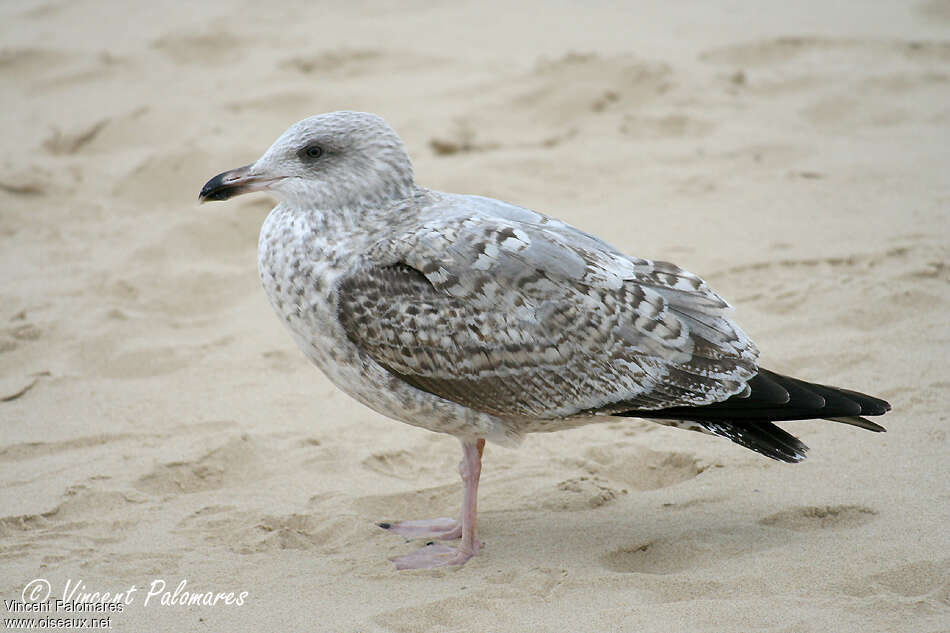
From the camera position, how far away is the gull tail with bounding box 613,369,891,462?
3.81m

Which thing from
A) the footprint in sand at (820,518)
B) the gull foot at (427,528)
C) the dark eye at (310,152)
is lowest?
the gull foot at (427,528)

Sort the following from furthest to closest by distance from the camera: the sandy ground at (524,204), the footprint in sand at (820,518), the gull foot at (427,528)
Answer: the gull foot at (427,528), the footprint in sand at (820,518), the sandy ground at (524,204)

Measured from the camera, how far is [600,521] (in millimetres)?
4195

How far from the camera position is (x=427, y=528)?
430cm

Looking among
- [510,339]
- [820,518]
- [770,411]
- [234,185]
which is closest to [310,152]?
[234,185]

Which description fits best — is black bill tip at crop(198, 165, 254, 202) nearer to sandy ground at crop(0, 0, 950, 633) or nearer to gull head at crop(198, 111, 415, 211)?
gull head at crop(198, 111, 415, 211)

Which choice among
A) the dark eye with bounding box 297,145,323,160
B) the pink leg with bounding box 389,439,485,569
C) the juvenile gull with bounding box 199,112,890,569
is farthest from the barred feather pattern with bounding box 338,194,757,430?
the dark eye with bounding box 297,145,323,160

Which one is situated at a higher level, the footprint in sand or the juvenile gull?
the juvenile gull

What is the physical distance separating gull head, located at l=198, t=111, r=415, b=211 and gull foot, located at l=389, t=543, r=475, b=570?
134cm

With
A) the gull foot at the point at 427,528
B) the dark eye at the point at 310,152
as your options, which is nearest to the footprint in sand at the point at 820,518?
the gull foot at the point at 427,528

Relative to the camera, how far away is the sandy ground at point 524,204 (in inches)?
149

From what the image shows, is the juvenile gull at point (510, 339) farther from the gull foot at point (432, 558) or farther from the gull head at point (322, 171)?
the gull head at point (322, 171)

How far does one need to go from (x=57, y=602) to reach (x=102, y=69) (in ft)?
20.7

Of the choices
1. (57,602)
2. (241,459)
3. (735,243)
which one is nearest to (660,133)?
(735,243)
